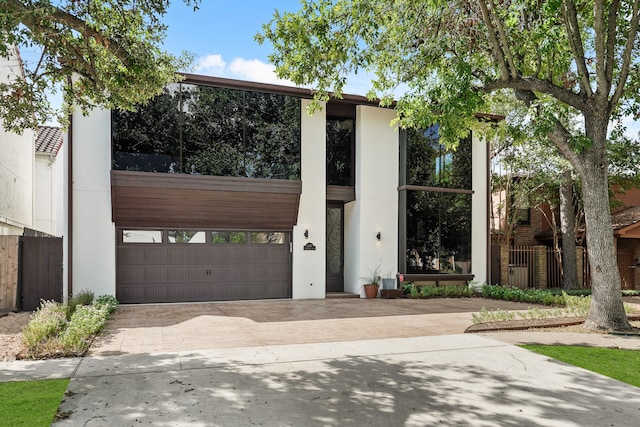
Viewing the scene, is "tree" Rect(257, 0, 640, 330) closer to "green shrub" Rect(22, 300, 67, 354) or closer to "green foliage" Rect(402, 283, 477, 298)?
"green foliage" Rect(402, 283, 477, 298)

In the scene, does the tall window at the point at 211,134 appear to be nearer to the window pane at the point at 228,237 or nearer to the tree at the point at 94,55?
the window pane at the point at 228,237

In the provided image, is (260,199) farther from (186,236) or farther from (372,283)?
(372,283)

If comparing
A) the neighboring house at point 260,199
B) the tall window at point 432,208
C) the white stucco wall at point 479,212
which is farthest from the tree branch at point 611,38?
the white stucco wall at point 479,212

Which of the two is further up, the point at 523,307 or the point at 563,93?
the point at 563,93

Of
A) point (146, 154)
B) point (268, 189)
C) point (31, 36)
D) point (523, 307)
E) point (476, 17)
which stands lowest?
point (523, 307)

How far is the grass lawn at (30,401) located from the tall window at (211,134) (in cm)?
808

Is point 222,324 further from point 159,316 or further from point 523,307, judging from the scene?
point 523,307

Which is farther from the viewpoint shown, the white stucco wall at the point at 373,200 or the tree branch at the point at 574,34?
the white stucco wall at the point at 373,200

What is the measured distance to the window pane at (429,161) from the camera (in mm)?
15586

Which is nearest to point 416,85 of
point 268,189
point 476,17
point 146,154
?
point 476,17

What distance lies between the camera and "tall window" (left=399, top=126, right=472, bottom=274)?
1533 cm

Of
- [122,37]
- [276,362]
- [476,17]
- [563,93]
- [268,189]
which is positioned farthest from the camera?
[268,189]

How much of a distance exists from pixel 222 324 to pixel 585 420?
7.08 meters

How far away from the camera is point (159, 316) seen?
35.4 feet
